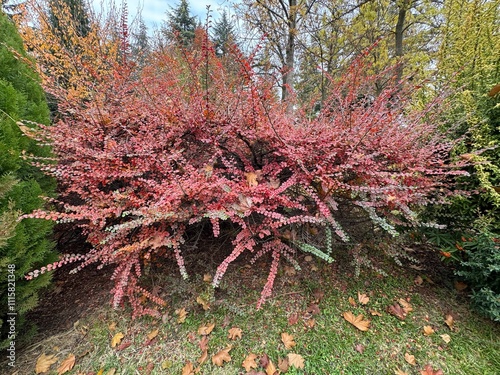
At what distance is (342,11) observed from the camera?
6.01 m

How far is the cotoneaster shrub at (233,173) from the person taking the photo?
4.69 feet

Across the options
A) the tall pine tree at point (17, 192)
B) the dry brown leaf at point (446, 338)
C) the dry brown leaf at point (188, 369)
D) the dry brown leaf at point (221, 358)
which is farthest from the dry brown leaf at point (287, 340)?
the tall pine tree at point (17, 192)

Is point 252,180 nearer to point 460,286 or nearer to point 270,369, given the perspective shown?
point 270,369

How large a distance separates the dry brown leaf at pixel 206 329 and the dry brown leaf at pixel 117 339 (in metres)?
0.56

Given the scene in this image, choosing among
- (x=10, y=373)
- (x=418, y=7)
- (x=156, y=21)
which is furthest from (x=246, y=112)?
(x=156, y=21)

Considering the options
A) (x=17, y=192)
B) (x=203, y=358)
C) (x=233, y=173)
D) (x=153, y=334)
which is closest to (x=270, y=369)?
(x=203, y=358)

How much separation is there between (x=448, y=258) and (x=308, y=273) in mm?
1106

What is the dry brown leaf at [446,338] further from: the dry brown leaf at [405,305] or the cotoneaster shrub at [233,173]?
the cotoneaster shrub at [233,173]

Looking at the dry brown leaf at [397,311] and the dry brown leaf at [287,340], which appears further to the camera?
the dry brown leaf at [397,311]

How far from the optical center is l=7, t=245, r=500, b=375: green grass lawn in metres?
1.42

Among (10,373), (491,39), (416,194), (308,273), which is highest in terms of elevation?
(491,39)

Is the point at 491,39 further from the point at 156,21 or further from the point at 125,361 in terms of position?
the point at 156,21

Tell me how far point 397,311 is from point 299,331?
0.76 metres

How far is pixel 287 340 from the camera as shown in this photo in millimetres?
1505
